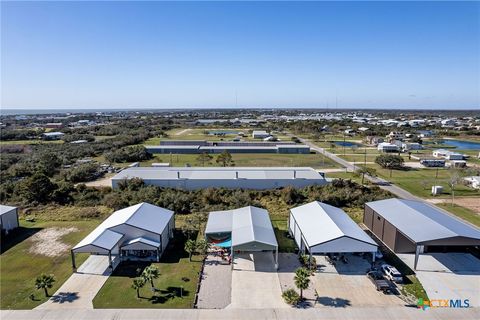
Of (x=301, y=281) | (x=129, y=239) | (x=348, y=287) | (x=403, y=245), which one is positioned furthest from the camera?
(x=403, y=245)

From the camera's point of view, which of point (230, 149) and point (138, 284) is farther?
point (230, 149)

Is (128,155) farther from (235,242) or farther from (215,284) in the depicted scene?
(215,284)

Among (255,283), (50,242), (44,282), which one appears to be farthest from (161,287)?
(50,242)

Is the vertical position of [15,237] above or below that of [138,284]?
below

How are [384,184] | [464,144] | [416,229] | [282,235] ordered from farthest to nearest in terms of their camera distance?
[464,144]
[384,184]
[282,235]
[416,229]

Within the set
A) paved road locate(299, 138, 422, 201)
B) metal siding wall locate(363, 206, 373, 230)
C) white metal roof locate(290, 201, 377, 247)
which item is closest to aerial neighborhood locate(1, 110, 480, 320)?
white metal roof locate(290, 201, 377, 247)

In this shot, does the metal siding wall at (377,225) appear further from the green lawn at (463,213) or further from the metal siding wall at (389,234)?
the green lawn at (463,213)
